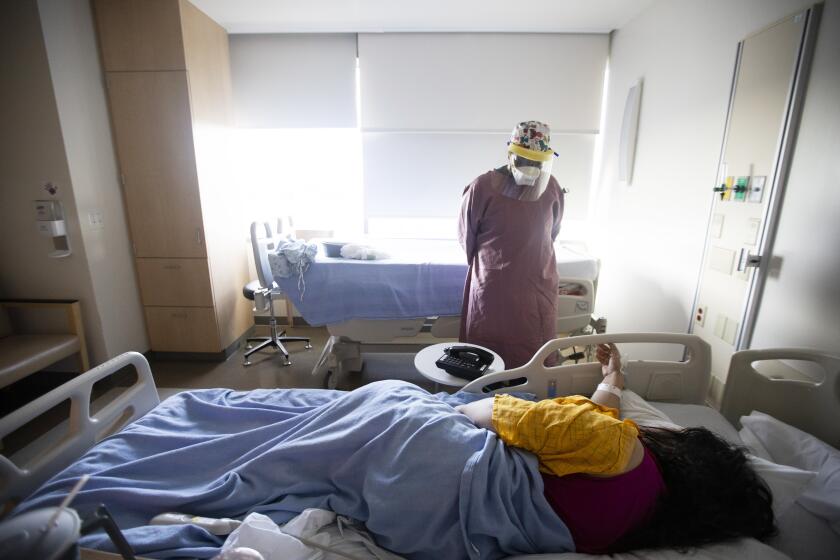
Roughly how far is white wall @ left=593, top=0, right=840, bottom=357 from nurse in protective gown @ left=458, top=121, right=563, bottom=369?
2.78 feet

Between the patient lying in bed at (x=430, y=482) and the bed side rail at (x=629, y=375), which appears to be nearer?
the patient lying in bed at (x=430, y=482)

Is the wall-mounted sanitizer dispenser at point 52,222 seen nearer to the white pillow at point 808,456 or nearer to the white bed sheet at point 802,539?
the white bed sheet at point 802,539

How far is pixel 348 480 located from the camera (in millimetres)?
1041

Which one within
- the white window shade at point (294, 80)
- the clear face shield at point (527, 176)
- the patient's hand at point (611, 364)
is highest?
the white window shade at point (294, 80)

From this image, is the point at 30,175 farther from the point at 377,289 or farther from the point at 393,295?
the point at 393,295

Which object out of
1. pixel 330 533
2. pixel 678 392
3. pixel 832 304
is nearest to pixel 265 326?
pixel 330 533

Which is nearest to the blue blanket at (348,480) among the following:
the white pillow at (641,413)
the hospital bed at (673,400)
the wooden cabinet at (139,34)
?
the hospital bed at (673,400)

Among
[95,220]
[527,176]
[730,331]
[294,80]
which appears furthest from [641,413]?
[294,80]

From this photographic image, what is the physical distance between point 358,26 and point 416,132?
92 centimetres

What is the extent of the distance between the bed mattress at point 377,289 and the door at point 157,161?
0.99m

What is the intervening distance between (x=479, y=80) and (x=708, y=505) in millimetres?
3214

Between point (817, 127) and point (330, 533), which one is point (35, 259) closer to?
point (330, 533)

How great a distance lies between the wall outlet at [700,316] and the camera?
195 cm

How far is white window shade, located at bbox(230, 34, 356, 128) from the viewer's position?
318 centimetres
